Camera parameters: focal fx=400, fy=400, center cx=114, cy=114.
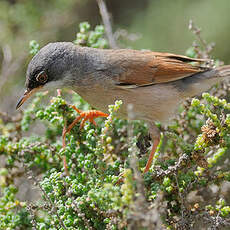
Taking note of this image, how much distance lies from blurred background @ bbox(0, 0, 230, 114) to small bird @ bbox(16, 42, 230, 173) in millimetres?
2010

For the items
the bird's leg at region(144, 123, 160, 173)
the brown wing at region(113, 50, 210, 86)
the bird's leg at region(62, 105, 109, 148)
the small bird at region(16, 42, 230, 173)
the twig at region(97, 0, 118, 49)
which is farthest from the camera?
the twig at region(97, 0, 118, 49)

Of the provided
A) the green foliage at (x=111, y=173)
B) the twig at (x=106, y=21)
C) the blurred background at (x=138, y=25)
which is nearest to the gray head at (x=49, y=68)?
the green foliage at (x=111, y=173)

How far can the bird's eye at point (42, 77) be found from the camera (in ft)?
12.5

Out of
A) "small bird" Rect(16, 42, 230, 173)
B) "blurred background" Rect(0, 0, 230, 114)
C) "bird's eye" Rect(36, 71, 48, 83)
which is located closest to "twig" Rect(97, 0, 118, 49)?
"small bird" Rect(16, 42, 230, 173)

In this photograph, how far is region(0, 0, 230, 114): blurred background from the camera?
21.0ft

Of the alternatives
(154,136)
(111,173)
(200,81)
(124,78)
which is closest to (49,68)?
(124,78)

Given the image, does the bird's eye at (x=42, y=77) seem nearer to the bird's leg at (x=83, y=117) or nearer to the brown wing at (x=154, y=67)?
the bird's leg at (x=83, y=117)

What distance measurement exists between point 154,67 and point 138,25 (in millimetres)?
3340

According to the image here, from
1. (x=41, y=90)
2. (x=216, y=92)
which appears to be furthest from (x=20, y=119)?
(x=216, y=92)

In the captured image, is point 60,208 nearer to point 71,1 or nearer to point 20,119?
point 20,119

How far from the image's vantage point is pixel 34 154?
144 inches

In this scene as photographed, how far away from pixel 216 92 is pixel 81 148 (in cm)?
153

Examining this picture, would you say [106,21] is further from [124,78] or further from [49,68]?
[49,68]

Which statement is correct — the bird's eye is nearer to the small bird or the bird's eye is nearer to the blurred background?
the small bird
